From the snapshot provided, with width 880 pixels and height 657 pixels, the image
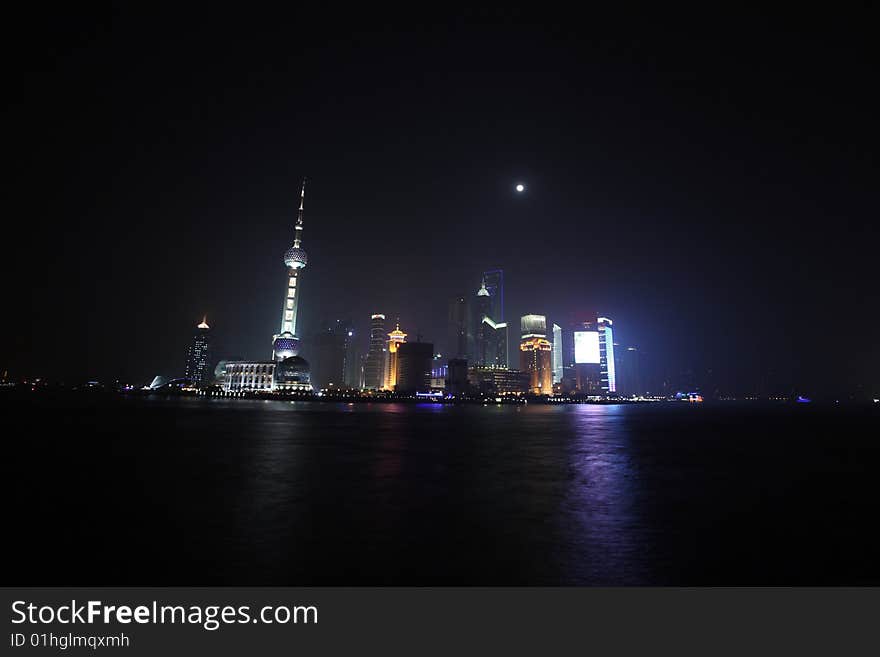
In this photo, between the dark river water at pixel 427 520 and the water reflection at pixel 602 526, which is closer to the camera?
the dark river water at pixel 427 520

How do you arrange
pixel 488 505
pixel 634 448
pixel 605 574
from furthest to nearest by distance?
pixel 634 448, pixel 488 505, pixel 605 574

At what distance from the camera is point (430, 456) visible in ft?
105

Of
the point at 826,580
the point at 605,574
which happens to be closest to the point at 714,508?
the point at 826,580

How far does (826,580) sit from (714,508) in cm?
731

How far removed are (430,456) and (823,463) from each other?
92.3 feet

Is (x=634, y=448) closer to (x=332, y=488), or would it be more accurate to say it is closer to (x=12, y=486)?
(x=332, y=488)

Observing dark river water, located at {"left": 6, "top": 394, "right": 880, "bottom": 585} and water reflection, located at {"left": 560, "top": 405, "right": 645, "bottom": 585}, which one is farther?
water reflection, located at {"left": 560, "top": 405, "right": 645, "bottom": 585}

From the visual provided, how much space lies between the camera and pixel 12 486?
1980cm

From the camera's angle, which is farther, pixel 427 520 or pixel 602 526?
pixel 427 520
